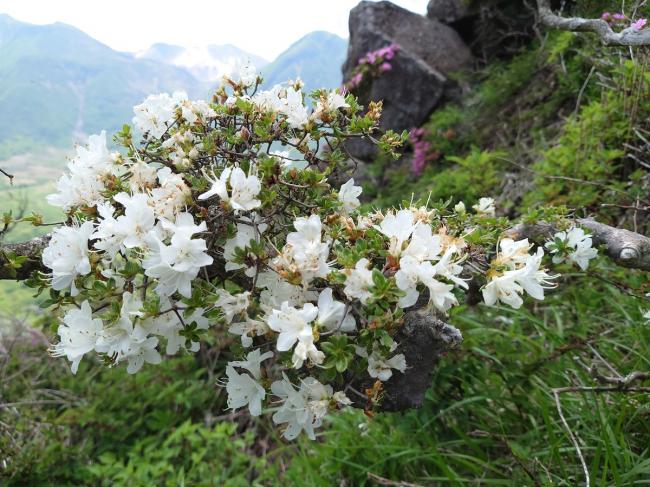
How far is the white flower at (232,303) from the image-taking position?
0.93 metres

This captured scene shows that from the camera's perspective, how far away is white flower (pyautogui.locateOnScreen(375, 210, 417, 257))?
912 mm

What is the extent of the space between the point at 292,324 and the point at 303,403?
0.68 ft

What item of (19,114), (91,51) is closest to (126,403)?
(19,114)

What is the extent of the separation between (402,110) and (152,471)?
19.8 ft

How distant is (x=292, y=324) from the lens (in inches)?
33.6

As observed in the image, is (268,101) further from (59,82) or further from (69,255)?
(59,82)

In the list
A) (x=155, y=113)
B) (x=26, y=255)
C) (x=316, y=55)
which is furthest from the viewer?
(x=316, y=55)

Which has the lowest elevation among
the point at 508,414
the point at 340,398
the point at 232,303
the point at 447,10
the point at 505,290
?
the point at 508,414

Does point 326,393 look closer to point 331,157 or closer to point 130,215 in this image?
point 130,215

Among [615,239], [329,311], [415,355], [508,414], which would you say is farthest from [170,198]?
[508,414]

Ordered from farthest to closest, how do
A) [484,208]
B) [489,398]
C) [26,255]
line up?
[489,398]
[484,208]
[26,255]

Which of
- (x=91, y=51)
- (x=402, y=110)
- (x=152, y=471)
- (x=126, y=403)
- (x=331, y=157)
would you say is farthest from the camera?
(x=91, y=51)

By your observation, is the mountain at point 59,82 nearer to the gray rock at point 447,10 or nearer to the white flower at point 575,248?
the gray rock at point 447,10

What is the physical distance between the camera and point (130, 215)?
927mm
